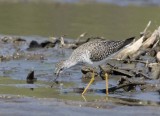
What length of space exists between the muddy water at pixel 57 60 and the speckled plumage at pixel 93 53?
0.45 meters

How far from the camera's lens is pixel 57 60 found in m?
15.1

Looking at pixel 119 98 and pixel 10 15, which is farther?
pixel 10 15

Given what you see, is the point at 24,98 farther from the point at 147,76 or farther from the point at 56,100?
the point at 147,76

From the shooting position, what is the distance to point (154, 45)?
1489 cm

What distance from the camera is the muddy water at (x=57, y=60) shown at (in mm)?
9734

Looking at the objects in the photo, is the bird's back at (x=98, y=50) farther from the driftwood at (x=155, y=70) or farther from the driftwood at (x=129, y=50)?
the driftwood at (x=129, y=50)

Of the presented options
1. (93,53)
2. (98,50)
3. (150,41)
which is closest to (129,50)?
(150,41)

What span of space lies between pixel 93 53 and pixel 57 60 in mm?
3393

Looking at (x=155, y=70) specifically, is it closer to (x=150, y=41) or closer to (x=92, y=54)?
(x=92, y=54)

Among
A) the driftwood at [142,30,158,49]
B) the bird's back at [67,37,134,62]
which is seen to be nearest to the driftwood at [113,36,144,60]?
the driftwood at [142,30,158,49]

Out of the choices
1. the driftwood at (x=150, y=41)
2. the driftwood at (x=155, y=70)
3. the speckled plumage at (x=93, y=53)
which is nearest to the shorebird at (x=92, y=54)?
the speckled plumage at (x=93, y=53)

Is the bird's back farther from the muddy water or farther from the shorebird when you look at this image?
the muddy water

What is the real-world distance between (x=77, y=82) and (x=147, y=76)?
144 centimetres

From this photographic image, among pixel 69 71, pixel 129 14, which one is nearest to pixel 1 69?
pixel 69 71
